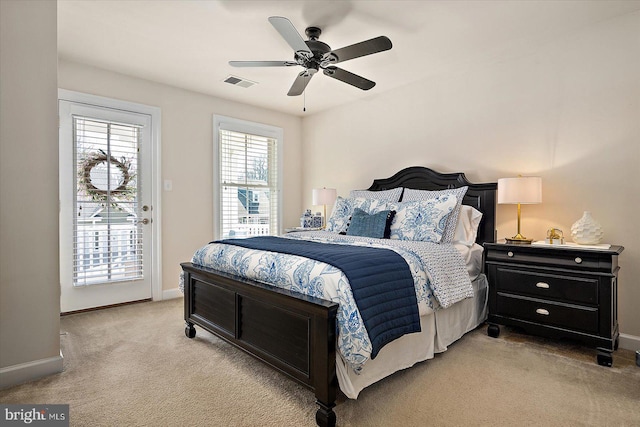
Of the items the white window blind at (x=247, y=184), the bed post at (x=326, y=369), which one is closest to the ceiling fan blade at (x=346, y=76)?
the bed post at (x=326, y=369)

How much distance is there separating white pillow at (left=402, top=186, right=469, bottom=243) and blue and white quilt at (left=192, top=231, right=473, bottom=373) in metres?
0.21

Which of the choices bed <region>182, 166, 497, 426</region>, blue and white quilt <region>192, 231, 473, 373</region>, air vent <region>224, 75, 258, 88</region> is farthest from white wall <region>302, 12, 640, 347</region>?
air vent <region>224, 75, 258, 88</region>

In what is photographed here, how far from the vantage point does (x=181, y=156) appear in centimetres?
423

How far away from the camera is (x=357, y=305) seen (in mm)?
1737

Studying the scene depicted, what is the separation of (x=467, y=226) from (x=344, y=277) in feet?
6.11

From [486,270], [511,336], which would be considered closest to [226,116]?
[486,270]

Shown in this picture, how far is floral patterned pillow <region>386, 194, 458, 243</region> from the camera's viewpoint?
297 centimetres

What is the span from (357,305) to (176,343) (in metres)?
1.72

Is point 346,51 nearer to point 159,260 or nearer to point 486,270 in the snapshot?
point 486,270

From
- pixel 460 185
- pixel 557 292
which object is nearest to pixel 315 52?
pixel 460 185

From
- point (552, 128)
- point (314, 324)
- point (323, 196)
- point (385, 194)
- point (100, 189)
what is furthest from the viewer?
point (323, 196)

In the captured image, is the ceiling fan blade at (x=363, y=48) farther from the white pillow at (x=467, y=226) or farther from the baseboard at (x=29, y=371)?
the baseboard at (x=29, y=371)

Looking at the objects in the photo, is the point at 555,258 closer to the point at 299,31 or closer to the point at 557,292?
the point at 557,292

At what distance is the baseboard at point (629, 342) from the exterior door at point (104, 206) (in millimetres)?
4408
